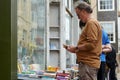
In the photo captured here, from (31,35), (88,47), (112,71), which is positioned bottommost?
(112,71)

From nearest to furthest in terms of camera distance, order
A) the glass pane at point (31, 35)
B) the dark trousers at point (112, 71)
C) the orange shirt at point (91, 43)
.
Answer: the orange shirt at point (91, 43) < the glass pane at point (31, 35) < the dark trousers at point (112, 71)

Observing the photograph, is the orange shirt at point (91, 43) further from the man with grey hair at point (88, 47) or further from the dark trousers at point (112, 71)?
the dark trousers at point (112, 71)

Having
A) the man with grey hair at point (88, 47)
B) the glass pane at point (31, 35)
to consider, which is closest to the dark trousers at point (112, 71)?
the glass pane at point (31, 35)

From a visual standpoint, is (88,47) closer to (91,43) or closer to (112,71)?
(91,43)

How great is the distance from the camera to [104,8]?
132 feet

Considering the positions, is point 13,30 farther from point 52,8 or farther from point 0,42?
point 52,8

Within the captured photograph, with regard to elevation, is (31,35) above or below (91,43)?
above

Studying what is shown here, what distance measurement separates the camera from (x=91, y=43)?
534 centimetres

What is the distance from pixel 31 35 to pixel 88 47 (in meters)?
2.19


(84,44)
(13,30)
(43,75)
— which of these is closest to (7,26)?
(13,30)

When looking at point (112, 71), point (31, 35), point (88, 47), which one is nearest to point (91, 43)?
point (88, 47)

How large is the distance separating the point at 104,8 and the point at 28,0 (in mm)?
33577

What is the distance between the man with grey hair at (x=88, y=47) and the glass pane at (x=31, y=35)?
104 centimetres

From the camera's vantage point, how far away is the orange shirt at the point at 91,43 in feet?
17.5
